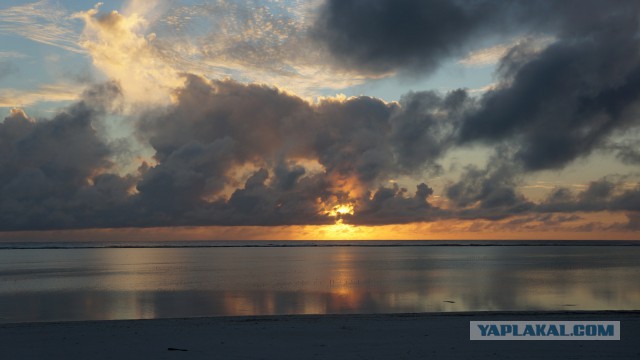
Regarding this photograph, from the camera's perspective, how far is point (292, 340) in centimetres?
2425

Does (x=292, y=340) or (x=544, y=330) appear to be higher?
(x=544, y=330)

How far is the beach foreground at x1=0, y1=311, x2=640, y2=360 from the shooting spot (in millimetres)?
21203

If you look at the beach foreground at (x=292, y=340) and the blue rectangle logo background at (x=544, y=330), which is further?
the blue rectangle logo background at (x=544, y=330)

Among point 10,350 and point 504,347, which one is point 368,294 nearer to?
point 504,347

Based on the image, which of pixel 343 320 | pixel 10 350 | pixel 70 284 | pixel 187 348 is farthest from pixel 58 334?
pixel 70 284

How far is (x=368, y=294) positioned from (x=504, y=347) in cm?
3057

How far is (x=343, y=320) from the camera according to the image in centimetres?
3019

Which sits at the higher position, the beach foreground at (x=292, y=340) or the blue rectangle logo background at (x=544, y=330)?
the blue rectangle logo background at (x=544, y=330)

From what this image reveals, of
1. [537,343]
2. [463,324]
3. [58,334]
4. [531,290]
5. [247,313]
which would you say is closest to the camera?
[537,343]

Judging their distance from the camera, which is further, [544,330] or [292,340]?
[544,330]

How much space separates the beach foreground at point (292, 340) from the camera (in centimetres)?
2120

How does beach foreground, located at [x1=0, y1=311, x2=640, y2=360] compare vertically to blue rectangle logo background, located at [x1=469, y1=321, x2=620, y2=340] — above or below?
below

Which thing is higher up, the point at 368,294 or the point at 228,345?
the point at 368,294

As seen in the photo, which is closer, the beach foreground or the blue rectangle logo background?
the beach foreground
